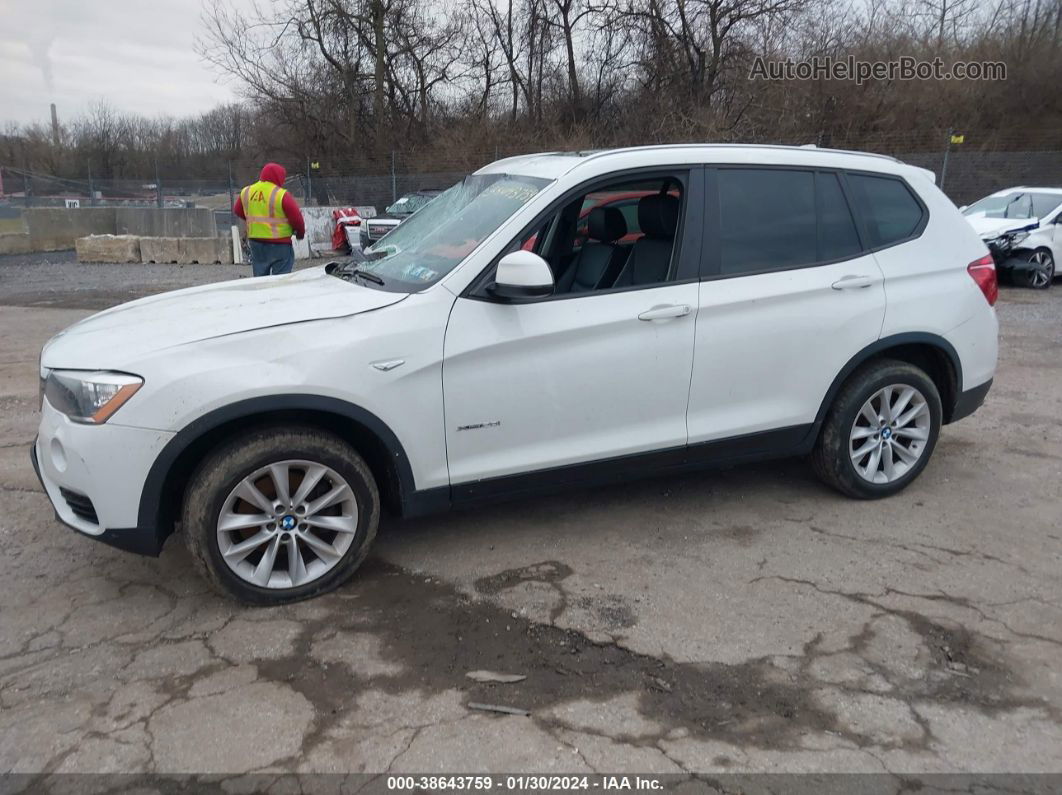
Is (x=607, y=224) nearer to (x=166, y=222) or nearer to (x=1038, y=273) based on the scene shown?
(x=1038, y=273)

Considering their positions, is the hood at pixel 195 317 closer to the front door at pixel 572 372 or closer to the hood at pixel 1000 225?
the front door at pixel 572 372

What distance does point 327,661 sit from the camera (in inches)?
125

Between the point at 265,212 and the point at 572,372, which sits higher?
the point at 265,212

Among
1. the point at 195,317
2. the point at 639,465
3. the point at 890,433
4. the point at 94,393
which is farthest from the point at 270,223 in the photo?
the point at 890,433

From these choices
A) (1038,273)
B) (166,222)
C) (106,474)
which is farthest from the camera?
(166,222)

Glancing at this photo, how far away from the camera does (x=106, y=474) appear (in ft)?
10.6

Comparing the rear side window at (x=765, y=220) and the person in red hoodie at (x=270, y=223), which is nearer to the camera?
the rear side window at (x=765, y=220)

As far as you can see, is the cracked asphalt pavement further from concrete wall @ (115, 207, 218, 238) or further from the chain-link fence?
concrete wall @ (115, 207, 218, 238)

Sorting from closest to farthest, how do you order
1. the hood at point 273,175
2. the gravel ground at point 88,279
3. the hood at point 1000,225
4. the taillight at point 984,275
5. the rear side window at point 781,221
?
1. the rear side window at point 781,221
2. the taillight at point 984,275
3. the hood at point 273,175
4. the gravel ground at point 88,279
5. the hood at point 1000,225

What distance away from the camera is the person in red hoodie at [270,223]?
8.94 metres

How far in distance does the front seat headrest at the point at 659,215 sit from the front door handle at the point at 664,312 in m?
0.46

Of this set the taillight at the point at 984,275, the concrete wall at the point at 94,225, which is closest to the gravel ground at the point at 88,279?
the concrete wall at the point at 94,225

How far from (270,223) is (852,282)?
6.61m

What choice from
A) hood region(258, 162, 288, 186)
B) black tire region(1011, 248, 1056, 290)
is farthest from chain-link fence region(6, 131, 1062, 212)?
hood region(258, 162, 288, 186)
